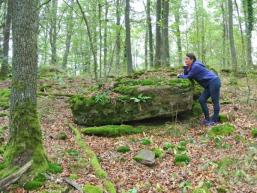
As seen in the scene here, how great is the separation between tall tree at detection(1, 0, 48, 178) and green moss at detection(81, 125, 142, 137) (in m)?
2.49

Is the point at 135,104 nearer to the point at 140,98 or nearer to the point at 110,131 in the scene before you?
the point at 140,98

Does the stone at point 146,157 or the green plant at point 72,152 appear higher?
the green plant at point 72,152

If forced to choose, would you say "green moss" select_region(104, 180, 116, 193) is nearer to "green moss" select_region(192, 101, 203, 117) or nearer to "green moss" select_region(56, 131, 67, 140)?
"green moss" select_region(56, 131, 67, 140)

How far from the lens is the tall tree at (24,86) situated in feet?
21.4

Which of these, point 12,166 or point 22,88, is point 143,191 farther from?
point 22,88

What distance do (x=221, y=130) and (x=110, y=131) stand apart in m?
3.03

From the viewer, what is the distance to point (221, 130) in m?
8.51

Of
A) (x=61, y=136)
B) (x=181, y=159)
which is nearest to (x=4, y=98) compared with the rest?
(x=61, y=136)

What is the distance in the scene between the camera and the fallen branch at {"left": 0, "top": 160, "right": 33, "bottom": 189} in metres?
5.83

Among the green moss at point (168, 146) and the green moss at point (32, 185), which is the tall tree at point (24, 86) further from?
the green moss at point (168, 146)

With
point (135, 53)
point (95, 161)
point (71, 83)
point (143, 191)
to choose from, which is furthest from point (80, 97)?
point (135, 53)

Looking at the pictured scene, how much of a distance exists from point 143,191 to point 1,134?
448 centimetres

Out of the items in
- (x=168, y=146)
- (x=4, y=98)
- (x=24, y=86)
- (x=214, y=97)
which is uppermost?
(x=24, y=86)

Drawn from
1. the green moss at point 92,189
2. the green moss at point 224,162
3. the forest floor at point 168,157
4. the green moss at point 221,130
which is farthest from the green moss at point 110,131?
the green moss at point 92,189
